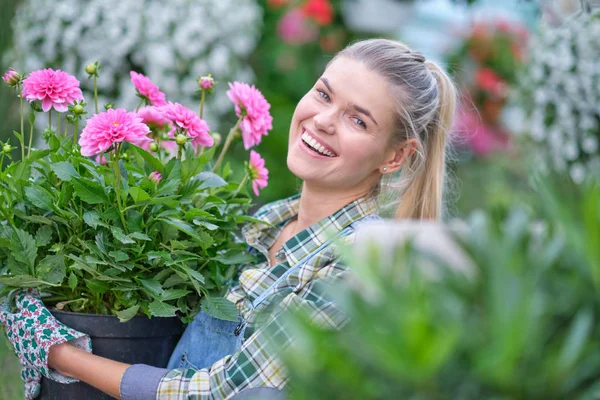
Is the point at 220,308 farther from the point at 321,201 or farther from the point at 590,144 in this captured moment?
the point at 590,144

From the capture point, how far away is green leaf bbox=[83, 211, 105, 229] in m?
1.31

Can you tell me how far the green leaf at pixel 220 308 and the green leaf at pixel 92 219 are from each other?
0.88 ft

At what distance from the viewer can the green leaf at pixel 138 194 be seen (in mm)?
1313

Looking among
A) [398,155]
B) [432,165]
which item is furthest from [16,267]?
[432,165]

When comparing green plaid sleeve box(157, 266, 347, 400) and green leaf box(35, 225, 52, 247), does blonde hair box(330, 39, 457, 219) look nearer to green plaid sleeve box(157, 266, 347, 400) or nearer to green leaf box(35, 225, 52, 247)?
green plaid sleeve box(157, 266, 347, 400)

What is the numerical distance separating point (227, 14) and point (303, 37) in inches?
54.7

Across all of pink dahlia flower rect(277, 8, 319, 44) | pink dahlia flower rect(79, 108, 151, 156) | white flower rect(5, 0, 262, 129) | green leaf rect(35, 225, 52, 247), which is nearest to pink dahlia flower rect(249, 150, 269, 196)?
pink dahlia flower rect(79, 108, 151, 156)

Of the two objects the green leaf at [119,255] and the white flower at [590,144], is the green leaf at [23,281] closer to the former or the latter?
the green leaf at [119,255]

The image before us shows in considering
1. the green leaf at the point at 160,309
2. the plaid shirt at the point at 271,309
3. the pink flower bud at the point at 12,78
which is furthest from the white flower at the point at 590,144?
the pink flower bud at the point at 12,78

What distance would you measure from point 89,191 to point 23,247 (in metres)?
0.17

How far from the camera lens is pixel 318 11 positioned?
507 centimetres

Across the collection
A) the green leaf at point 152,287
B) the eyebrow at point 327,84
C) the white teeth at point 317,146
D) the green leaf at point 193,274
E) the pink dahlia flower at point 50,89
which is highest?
the pink dahlia flower at point 50,89

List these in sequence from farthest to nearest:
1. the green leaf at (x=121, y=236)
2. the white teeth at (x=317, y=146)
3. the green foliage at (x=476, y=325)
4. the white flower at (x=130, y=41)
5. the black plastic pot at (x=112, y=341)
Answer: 1. the white flower at (x=130, y=41)
2. the white teeth at (x=317, y=146)
3. the black plastic pot at (x=112, y=341)
4. the green leaf at (x=121, y=236)
5. the green foliage at (x=476, y=325)

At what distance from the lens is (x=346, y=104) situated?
161 centimetres
